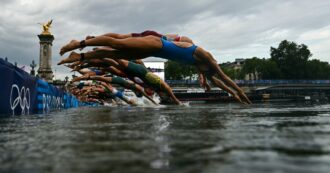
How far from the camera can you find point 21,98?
12.3 meters

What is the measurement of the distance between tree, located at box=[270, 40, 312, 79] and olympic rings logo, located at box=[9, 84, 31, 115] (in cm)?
12699

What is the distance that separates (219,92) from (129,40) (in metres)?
81.0

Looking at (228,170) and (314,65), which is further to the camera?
(314,65)

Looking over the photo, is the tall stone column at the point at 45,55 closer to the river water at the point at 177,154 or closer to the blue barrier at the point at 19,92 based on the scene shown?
the blue barrier at the point at 19,92

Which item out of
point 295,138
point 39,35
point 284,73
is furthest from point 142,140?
point 284,73

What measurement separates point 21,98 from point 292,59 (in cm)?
12799

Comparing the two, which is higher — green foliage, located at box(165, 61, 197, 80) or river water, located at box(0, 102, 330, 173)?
green foliage, located at box(165, 61, 197, 80)

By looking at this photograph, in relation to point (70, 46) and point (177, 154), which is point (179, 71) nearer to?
point (70, 46)

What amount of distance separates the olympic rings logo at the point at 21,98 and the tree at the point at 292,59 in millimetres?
126993

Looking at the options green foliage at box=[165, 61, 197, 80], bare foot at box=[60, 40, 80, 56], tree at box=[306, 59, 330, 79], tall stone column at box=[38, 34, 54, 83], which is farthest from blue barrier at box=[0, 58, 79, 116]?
tree at box=[306, 59, 330, 79]

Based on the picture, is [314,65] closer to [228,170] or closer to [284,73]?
[284,73]

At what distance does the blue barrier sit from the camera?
408 inches

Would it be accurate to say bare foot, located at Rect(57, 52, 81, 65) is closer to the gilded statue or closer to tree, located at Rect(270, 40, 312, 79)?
the gilded statue

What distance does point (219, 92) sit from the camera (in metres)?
89.1
